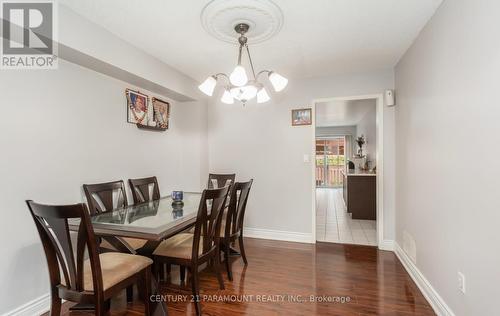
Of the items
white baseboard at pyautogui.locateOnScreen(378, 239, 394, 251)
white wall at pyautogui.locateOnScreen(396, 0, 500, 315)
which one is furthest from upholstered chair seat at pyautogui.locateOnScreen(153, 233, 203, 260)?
white baseboard at pyautogui.locateOnScreen(378, 239, 394, 251)

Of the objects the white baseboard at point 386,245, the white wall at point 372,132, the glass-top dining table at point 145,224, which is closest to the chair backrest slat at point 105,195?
the glass-top dining table at point 145,224

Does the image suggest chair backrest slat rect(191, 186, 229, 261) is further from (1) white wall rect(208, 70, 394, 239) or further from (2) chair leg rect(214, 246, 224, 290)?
(1) white wall rect(208, 70, 394, 239)

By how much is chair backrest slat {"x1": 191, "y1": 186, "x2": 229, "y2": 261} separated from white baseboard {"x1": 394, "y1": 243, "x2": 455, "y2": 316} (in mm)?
1835

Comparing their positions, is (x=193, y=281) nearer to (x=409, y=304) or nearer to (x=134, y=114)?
(x=409, y=304)

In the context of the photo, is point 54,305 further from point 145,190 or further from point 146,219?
point 145,190

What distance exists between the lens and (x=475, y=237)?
1.44 meters

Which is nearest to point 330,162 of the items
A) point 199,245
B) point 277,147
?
point 277,147

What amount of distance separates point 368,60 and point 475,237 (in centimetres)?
223

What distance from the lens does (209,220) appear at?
6.60 ft

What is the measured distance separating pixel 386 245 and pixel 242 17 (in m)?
3.21

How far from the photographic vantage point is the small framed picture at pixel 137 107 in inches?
110

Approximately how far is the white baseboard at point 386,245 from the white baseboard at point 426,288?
11.6 inches

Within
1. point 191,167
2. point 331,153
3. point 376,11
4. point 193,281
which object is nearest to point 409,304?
point 193,281

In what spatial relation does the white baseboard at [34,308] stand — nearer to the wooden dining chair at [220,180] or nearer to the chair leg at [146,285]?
the chair leg at [146,285]
